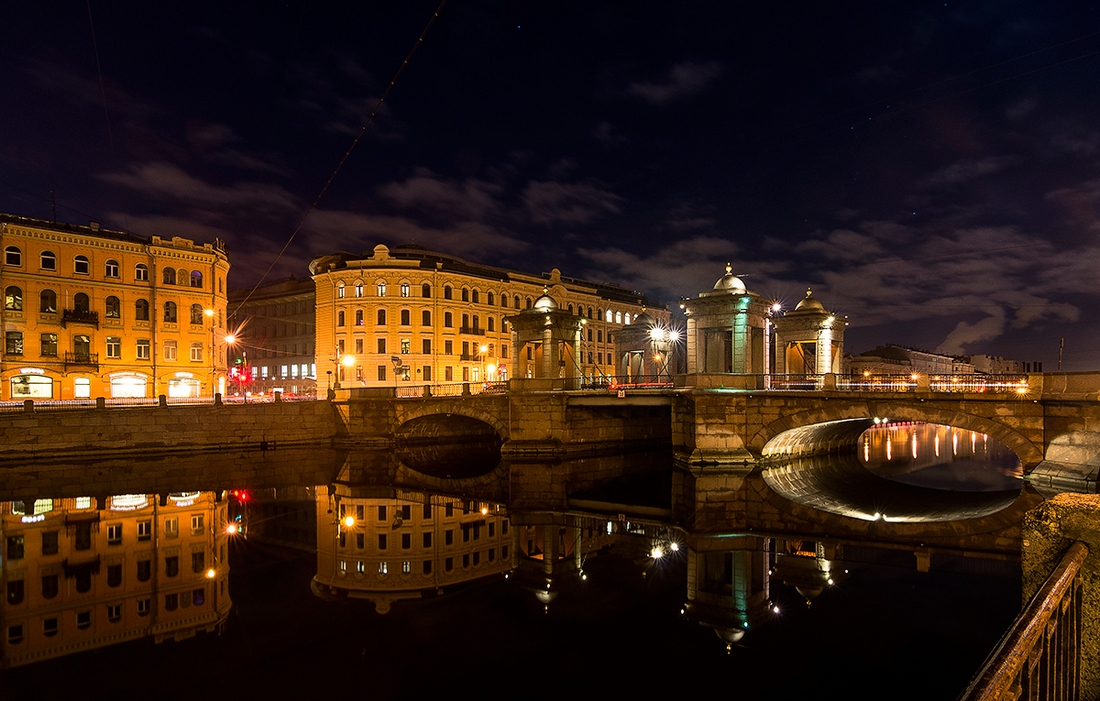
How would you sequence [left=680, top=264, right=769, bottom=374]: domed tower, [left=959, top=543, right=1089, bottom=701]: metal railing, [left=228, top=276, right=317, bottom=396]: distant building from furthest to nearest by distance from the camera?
1. [left=228, top=276, right=317, bottom=396]: distant building
2. [left=680, top=264, right=769, bottom=374]: domed tower
3. [left=959, top=543, right=1089, bottom=701]: metal railing

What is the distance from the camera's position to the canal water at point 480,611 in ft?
28.4

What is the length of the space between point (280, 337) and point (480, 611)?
65926 mm

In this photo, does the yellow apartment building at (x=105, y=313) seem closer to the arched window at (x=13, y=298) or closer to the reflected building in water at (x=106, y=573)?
the arched window at (x=13, y=298)

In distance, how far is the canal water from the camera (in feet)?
28.4

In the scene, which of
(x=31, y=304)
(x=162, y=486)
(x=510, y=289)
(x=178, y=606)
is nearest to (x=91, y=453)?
(x=162, y=486)

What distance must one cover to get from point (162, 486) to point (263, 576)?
613 inches

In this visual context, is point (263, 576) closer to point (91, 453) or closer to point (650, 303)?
point (91, 453)

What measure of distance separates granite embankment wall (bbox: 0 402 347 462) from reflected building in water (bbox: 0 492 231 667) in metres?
11.0

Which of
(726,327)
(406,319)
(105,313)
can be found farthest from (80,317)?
(726,327)

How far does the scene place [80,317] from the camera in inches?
1533

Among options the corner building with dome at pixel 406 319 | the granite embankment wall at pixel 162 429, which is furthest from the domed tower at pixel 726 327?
the granite embankment wall at pixel 162 429

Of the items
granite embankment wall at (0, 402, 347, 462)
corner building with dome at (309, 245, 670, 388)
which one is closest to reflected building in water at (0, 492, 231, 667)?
granite embankment wall at (0, 402, 347, 462)

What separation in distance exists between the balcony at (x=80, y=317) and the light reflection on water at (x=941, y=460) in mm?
51089

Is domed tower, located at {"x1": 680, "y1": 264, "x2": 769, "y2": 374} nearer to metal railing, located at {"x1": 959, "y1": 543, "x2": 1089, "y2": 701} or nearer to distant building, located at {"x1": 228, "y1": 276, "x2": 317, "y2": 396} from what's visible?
metal railing, located at {"x1": 959, "y1": 543, "x2": 1089, "y2": 701}
